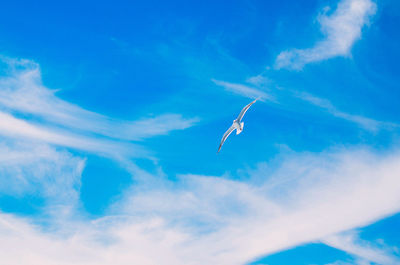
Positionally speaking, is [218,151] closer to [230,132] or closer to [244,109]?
[230,132]

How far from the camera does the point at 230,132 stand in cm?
7400

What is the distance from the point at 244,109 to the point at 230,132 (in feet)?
27.6

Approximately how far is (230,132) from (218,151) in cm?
472

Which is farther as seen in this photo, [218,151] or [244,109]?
[218,151]

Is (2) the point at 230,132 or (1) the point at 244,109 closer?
(1) the point at 244,109

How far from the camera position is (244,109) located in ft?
220

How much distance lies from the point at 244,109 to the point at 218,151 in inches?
425

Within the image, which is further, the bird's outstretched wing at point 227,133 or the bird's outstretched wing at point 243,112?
the bird's outstretched wing at point 227,133

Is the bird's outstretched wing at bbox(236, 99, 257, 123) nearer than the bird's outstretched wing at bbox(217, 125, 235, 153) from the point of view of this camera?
Yes

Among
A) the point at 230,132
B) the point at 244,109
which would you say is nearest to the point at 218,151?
the point at 230,132

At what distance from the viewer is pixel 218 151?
7269 centimetres
